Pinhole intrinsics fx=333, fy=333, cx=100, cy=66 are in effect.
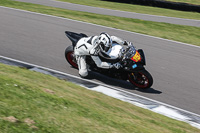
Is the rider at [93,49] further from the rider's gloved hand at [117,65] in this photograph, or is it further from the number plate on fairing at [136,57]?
the number plate on fairing at [136,57]

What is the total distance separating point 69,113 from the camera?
19.8 feet

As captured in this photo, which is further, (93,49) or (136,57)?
(93,49)

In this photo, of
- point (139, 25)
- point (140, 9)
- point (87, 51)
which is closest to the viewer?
point (87, 51)

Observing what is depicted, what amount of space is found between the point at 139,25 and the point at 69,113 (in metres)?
11.9

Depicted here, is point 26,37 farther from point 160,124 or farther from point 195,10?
point 195,10

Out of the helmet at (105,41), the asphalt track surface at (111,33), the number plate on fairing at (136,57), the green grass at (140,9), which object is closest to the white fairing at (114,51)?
the helmet at (105,41)

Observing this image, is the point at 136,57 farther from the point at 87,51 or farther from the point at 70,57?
the point at 70,57

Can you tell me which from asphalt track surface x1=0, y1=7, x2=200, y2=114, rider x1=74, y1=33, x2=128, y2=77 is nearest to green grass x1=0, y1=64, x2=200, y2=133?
rider x1=74, y1=33, x2=128, y2=77

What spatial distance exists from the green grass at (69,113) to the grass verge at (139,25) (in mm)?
8153

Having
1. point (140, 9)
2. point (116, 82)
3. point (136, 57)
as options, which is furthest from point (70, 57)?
point (140, 9)

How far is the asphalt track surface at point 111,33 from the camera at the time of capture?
9.52 m

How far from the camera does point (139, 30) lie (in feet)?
52.9

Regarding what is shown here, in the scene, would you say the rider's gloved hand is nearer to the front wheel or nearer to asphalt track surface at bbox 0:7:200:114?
the front wheel

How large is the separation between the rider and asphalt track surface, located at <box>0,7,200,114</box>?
55cm
